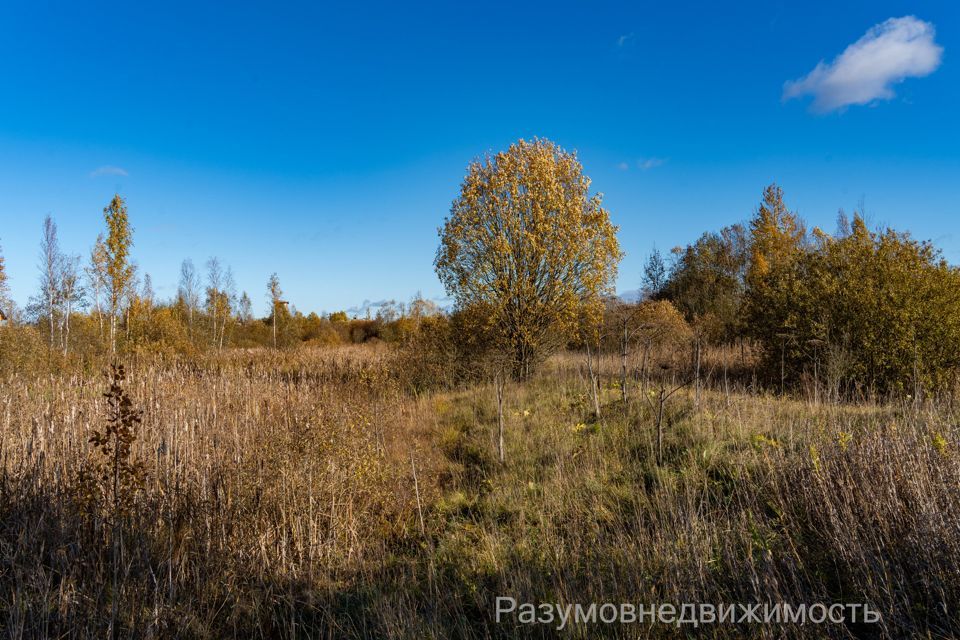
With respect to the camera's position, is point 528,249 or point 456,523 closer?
point 456,523

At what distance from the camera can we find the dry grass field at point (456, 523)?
2.93 metres

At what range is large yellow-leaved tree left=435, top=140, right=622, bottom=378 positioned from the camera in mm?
11031

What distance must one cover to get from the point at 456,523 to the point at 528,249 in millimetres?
7120

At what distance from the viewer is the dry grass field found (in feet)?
9.61

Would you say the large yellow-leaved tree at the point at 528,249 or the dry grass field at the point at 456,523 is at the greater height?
the large yellow-leaved tree at the point at 528,249

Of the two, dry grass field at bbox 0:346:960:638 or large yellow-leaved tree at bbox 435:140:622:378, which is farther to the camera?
large yellow-leaved tree at bbox 435:140:622:378

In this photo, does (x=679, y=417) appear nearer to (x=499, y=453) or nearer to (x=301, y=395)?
(x=499, y=453)

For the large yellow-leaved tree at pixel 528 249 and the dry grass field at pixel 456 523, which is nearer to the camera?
the dry grass field at pixel 456 523

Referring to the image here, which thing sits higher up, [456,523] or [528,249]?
[528,249]

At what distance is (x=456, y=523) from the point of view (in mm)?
5164

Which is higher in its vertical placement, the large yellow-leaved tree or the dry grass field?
the large yellow-leaved tree

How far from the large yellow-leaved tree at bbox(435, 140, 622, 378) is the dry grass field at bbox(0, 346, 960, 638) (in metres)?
4.48

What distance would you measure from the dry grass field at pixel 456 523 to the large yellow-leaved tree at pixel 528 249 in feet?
14.7

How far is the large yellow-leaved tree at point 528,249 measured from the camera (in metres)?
11.0
